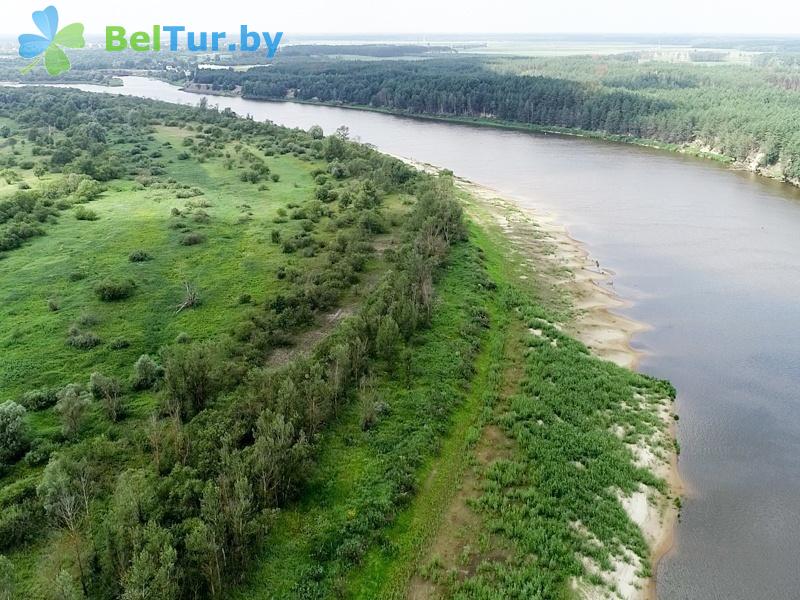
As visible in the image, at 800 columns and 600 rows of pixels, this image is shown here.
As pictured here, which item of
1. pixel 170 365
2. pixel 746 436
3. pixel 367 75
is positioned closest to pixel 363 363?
pixel 170 365

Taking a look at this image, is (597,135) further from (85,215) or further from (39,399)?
(39,399)

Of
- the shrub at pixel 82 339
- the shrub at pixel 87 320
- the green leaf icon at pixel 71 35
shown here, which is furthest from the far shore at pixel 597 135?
the shrub at pixel 82 339

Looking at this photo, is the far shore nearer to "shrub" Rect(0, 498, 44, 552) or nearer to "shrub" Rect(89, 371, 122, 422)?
"shrub" Rect(89, 371, 122, 422)

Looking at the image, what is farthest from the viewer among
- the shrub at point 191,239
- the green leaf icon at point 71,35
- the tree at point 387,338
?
the green leaf icon at point 71,35

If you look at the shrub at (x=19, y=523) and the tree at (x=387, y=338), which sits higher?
the tree at (x=387, y=338)

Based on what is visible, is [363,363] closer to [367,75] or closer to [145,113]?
[145,113]

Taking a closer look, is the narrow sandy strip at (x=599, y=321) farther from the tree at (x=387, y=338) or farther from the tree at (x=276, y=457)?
the tree at (x=387, y=338)

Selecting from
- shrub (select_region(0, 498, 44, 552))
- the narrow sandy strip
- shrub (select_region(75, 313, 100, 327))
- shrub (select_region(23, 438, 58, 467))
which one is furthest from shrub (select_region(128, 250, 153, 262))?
the narrow sandy strip
